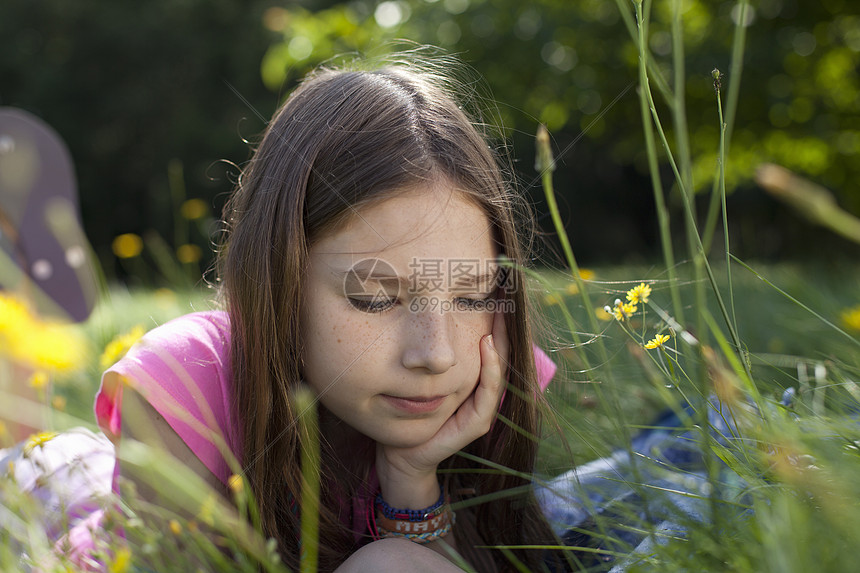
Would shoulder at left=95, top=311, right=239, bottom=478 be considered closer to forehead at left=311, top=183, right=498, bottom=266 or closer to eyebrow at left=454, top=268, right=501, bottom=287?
forehead at left=311, top=183, right=498, bottom=266

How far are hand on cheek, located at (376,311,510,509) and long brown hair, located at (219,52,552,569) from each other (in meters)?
0.04

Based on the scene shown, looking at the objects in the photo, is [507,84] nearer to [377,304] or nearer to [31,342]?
[377,304]

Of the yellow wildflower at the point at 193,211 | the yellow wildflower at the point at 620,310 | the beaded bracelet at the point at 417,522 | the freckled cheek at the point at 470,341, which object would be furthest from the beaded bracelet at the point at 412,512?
the yellow wildflower at the point at 193,211

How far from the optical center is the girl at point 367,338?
1.05m

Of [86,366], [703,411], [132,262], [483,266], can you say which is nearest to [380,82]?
[483,266]

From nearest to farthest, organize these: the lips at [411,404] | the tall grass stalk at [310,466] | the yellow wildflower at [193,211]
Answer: the tall grass stalk at [310,466] < the lips at [411,404] < the yellow wildflower at [193,211]

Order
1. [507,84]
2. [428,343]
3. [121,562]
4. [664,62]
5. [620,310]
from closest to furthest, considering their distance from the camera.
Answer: [121,562] < [620,310] < [428,343] < [664,62] < [507,84]

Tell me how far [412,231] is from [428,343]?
18 cm

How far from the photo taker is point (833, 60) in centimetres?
507

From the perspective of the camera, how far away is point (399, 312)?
104 centimetres

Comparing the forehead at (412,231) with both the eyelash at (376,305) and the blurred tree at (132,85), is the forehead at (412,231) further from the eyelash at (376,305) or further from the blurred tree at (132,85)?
the blurred tree at (132,85)

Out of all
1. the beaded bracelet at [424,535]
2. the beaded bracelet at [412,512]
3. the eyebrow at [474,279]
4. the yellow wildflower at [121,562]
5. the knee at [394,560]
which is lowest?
the beaded bracelet at [424,535]

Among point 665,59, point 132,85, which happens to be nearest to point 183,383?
point 665,59

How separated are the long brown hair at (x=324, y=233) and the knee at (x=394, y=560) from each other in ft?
0.58
